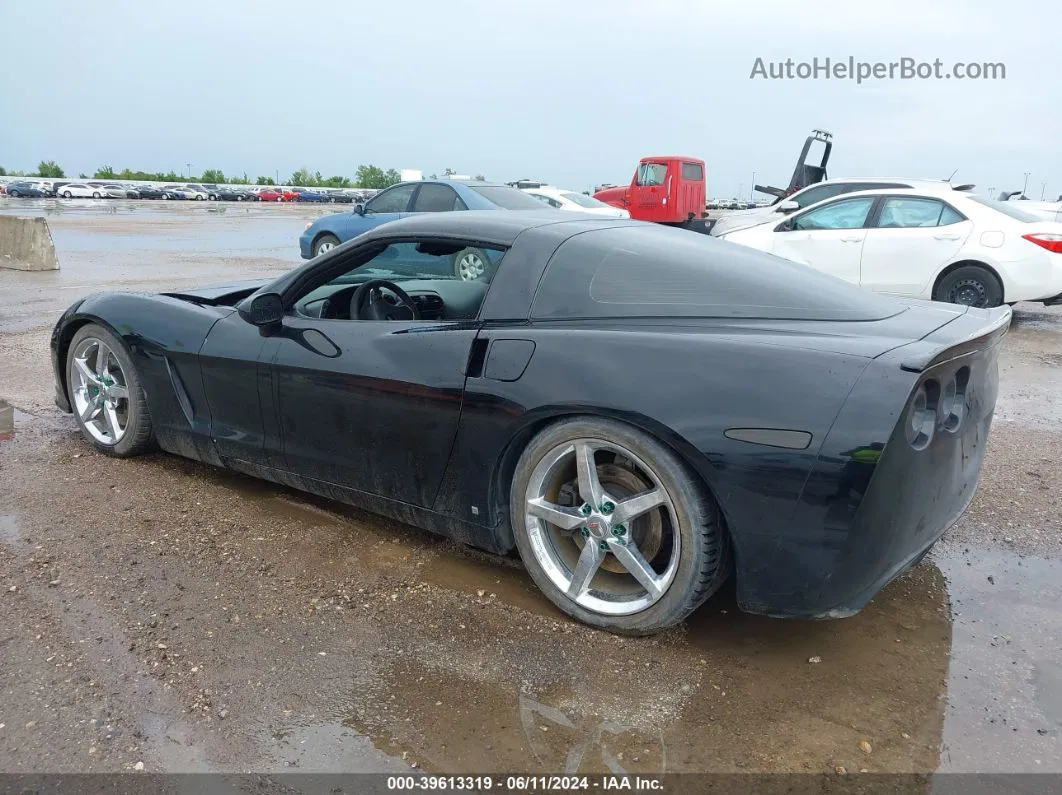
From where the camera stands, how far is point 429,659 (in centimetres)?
266

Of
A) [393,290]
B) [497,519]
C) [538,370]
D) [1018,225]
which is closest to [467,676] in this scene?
[497,519]

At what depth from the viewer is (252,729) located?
2314mm

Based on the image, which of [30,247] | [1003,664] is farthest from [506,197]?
[1003,664]

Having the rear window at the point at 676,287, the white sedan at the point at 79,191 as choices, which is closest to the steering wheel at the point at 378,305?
the rear window at the point at 676,287

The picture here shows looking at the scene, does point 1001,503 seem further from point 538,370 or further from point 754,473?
point 538,370

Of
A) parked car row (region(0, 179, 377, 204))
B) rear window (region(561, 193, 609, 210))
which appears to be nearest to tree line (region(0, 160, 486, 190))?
parked car row (region(0, 179, 377, 204))

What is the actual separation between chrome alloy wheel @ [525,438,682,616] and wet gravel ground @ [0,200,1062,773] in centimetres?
17

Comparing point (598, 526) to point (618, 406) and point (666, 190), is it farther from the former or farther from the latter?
point (666, 190)

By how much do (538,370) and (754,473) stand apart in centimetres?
78

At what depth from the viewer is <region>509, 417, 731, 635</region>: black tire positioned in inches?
Answer: 99.3

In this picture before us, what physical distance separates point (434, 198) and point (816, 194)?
563 centimetres

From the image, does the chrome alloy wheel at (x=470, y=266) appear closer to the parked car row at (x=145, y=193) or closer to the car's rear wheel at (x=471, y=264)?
the car's rear wheel at (x=471, y=264)

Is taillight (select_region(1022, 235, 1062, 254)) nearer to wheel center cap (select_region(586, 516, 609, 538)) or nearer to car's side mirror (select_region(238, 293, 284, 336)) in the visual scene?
wheel center cap (select_region(586, 516, 609, 538))

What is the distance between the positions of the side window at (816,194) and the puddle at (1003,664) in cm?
959
